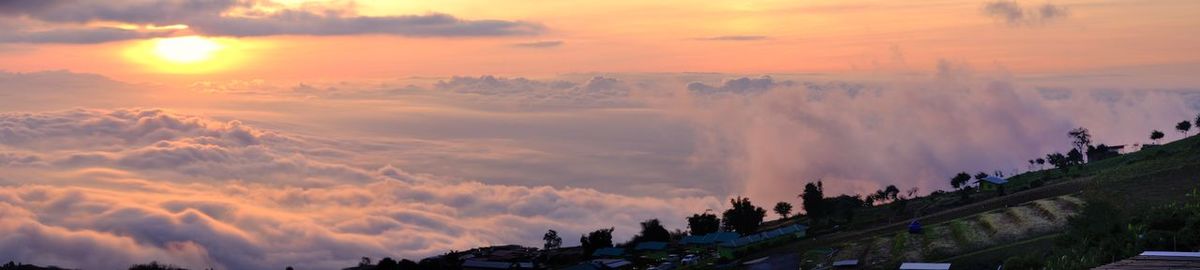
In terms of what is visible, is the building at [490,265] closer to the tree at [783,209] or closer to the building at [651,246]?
the building at [651,246]

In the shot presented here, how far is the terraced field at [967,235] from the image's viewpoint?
7319 cm

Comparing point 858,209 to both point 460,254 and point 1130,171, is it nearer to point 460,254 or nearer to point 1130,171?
point 1130,171

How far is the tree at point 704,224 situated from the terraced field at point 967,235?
4327 centimetres

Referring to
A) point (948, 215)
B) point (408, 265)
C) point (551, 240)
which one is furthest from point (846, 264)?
point (551, 240)

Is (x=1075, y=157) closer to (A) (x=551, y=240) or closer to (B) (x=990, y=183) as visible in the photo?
(B) (x=990, y=183)

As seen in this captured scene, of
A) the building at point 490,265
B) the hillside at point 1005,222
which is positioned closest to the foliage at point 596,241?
the building at point 490,265

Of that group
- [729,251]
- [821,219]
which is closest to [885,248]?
[729,251]

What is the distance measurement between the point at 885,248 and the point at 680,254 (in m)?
32.5

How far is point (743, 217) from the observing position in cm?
12506

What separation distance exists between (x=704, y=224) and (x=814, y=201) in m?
14.3

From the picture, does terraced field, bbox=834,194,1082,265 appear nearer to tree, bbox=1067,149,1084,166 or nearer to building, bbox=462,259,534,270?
building, bbox=462,259,534,270

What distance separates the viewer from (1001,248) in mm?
70500

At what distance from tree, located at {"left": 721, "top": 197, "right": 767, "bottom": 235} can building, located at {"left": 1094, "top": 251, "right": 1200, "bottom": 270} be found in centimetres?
7972

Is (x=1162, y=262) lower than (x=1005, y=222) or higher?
lower
